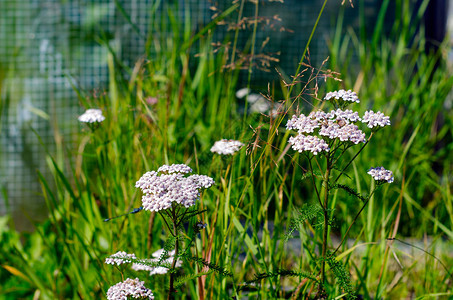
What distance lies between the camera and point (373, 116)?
92 cm

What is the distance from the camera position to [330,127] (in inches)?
35.3

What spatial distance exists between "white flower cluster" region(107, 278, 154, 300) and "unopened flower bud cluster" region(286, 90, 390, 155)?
470mm

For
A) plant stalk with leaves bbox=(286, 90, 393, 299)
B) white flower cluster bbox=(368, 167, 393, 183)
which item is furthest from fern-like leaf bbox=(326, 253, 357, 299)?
white flower cluster bbox=(368, 167, 393, 183)

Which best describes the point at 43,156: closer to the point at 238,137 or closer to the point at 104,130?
the point at 104,130

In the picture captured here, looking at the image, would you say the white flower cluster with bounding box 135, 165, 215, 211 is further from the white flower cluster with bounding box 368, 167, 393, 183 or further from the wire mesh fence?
the wire mesh fence

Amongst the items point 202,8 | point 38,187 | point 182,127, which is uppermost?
point 202,8

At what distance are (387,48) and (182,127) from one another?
1.21 metres

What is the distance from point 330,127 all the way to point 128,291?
0.58 metres

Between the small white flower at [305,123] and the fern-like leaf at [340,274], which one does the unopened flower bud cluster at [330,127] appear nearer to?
the small white flower at [305,123]

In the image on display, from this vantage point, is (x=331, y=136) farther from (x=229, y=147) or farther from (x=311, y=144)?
(x=229, y=147)

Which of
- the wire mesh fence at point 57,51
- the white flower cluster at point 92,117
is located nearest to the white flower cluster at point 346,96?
the white flower cluster at point 92,117

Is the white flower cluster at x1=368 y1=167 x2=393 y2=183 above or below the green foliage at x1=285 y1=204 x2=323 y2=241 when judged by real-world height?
above

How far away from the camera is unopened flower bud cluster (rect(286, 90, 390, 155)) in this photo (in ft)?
2.86

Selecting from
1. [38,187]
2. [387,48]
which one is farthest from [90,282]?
[387,48]
